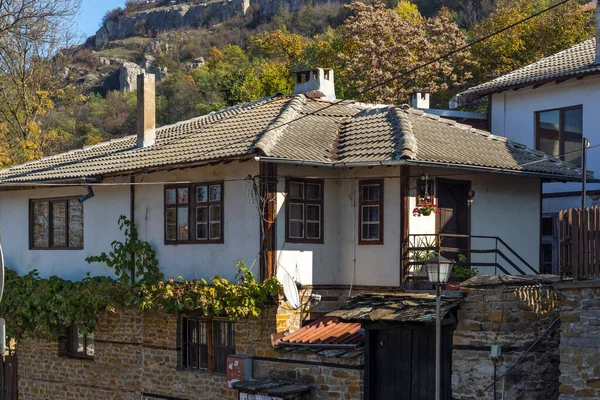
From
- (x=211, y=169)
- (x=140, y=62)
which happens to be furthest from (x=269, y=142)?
(x=140, y=62)

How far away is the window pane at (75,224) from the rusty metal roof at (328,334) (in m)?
6.77

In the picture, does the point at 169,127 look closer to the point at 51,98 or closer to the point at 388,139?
the point at 388,139

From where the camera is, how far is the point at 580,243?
13.5 meters

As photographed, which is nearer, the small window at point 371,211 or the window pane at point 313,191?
the small window at point 371,211

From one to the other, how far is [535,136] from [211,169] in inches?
375

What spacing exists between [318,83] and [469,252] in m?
6.22

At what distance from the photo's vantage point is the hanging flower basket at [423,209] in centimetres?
1752

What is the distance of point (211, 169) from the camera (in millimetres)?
18969

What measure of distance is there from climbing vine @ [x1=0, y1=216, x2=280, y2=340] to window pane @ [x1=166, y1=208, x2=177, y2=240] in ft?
1.89

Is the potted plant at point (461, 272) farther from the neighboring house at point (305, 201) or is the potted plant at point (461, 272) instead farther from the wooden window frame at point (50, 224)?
the wooden window frame at point (50, 224)

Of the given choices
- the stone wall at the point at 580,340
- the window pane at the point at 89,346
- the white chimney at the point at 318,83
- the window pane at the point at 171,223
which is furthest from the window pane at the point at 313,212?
the window pane at the point at 89,346

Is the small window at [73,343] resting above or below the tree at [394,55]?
below

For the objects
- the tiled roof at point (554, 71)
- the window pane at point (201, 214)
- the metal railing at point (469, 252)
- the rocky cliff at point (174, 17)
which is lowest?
the metal railing at point (469, 252)

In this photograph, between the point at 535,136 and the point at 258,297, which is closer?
the point at 258,297
